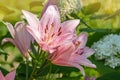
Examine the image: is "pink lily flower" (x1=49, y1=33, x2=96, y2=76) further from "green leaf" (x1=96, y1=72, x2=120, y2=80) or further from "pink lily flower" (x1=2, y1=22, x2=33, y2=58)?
"green leaf" (x1=96, y1=72, x2=120, y2=80)

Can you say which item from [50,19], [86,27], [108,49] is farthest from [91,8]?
[50,19]

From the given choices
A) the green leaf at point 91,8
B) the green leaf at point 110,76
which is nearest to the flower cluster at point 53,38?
the green leaf at point 110,76

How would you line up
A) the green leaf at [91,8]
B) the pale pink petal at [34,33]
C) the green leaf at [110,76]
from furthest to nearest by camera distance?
the green leaf at [91,8] < the green leaf at [110,76] < the pale pink petal at [34,33]

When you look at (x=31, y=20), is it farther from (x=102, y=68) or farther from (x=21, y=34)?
(x=102, y=68)

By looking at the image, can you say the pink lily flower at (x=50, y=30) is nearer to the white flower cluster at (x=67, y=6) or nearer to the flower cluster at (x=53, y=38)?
the flower cluster at (x=53, y=38)

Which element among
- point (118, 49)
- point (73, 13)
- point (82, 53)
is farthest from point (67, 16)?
point (82, 53)

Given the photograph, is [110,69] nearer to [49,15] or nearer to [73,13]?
[73,13]
